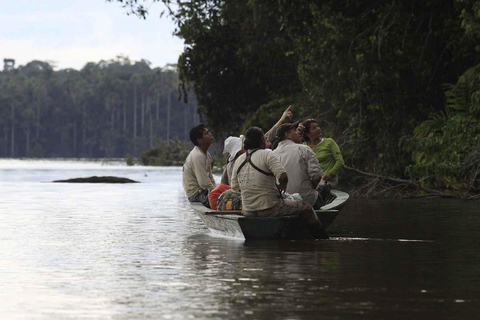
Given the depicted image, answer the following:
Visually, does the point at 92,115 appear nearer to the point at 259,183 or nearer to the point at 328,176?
the point at 328,176

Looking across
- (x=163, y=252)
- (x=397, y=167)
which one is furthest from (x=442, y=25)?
(x=163, y=252)

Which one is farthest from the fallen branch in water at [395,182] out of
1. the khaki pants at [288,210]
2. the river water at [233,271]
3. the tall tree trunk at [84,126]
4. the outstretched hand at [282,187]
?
the tall tree trunk at [84,126]

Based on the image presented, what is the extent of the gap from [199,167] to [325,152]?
1943 mm

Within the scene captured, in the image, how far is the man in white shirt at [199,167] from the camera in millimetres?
15583

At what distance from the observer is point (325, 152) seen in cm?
1630

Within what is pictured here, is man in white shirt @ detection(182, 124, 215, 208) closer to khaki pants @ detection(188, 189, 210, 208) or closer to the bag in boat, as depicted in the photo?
khaki pants @ detection(188, 189, 210, 208)

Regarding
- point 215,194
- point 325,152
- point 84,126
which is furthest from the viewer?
point 84,126

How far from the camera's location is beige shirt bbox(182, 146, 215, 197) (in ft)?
51.3

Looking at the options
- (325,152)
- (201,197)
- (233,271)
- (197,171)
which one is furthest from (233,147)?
(233,271)

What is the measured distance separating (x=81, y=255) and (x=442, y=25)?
53.1 feet

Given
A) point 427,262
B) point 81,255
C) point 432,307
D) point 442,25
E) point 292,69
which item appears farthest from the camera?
point 292,69

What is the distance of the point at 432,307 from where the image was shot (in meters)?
8.23

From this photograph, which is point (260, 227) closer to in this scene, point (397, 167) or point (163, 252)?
point (163, 252)

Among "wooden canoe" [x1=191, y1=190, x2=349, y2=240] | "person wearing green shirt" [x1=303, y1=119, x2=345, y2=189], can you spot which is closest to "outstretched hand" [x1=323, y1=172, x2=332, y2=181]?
"person wearing green shirt" [x1=303, y1=119, x2=345, y2=189]
